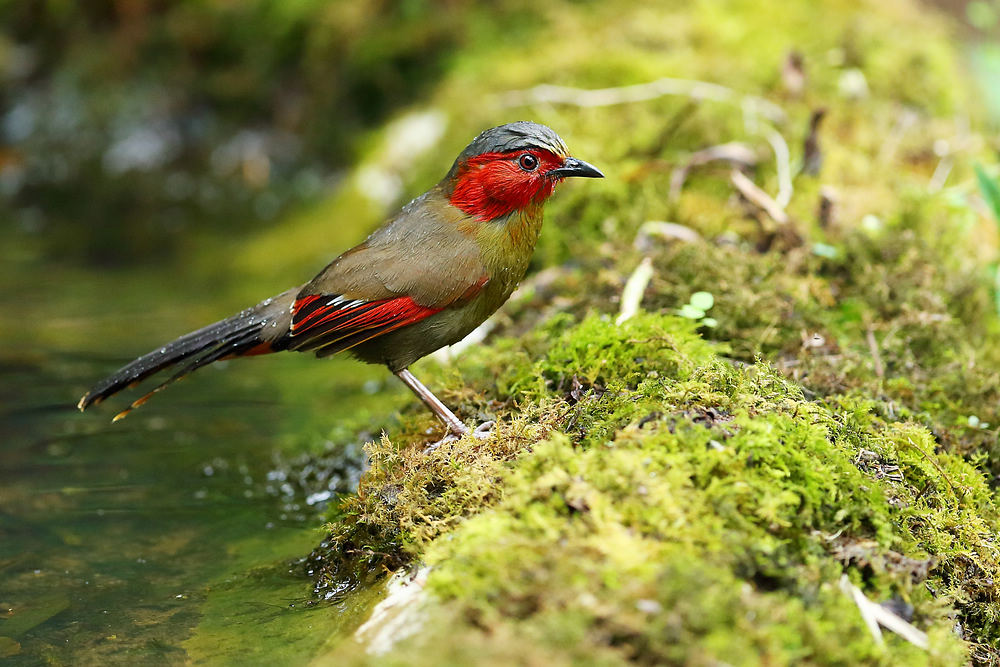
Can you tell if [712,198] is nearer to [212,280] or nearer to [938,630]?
[938,630]

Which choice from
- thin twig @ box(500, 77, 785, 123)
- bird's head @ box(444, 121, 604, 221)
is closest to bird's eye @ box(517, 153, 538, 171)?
bird's head @ box(444, 121, 604, 221)

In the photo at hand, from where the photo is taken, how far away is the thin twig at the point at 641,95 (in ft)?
21.0

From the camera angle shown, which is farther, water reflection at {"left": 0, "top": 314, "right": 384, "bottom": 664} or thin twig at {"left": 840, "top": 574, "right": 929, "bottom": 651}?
water reflection at {"left": 0, "top": 314, "right": 384, "bottom": 664}

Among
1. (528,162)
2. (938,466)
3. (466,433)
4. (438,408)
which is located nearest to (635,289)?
(528,162)

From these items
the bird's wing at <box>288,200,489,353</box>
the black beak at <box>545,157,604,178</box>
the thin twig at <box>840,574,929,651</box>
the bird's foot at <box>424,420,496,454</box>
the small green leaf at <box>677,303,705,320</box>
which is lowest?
the thin twig at <box>840,574,929,651</box>

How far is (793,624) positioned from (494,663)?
721mm

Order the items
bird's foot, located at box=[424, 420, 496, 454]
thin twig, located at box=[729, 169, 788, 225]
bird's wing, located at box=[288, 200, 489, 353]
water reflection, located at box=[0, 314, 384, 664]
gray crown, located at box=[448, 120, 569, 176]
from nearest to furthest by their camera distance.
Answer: water reflection, located at box=[0, 314, 384, 664]
bird's foot, located at box=[424, 420, 496, 454]
bird's wing, located at box=[288, 200, 489, 353]
gray crown, located at box=[448, 120, 569, 176]
thin twig, located at box=[729, 169, 788, 225]

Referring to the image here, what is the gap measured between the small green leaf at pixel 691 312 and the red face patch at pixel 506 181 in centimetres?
78

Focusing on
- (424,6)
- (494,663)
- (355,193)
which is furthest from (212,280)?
(494,663)

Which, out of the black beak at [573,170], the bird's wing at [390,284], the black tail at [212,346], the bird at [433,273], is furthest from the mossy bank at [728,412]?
the black tail at [212,346]

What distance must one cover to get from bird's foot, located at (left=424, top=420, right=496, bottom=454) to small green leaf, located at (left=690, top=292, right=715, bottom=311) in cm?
104

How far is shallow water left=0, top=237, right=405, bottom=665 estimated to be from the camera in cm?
307

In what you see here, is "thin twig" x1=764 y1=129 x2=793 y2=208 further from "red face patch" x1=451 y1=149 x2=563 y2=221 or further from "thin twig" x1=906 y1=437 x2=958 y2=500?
"thin twig" x1=906 y1=437 x2=958 y2=500

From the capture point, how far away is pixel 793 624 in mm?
2154
